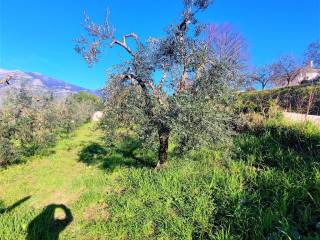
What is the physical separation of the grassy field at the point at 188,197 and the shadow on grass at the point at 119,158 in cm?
20

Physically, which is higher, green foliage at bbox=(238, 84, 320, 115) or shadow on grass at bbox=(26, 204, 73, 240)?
green foliage at bbox=(238, 84, 320, 115)

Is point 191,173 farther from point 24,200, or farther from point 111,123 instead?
point 24,200

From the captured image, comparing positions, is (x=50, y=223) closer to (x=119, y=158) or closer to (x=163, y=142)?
(x=163, y=142)

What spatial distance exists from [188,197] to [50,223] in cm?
396

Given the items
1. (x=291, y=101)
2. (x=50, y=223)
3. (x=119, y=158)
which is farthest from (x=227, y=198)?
(x=291, y=101)

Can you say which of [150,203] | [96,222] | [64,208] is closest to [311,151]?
[150,203]

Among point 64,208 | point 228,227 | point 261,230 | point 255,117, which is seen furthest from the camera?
point 255,117

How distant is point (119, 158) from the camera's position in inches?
461

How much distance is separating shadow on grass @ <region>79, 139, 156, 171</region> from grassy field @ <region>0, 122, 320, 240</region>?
20cm

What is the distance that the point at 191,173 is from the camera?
26.0 ft

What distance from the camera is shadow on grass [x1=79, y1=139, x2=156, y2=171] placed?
1069 cm

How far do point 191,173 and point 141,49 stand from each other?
16.0 ft

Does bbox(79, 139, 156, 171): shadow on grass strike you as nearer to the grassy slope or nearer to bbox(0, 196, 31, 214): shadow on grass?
the grassy slope

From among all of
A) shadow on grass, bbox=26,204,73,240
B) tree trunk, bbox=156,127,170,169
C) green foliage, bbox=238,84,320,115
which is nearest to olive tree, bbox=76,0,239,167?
tree trunk, bbox=156,127,170,169
